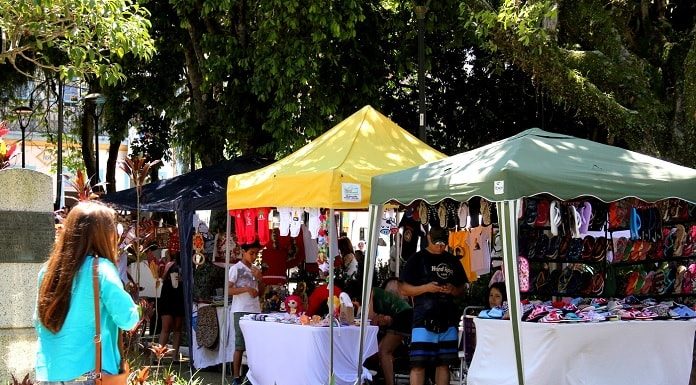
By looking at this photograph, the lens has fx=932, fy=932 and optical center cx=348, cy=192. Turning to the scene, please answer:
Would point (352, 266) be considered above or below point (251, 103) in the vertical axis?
below

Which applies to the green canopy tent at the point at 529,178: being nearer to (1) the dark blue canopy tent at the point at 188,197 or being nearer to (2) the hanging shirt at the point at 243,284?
(2) the hanging shirt at the point at 243,284

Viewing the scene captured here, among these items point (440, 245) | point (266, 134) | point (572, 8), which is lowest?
point (440, 245)

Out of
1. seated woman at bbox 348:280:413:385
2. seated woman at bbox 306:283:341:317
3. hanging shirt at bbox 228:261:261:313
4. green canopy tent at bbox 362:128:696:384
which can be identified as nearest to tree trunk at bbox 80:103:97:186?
hanging shirt at bbox 228:261:261:313

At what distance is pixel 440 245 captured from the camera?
8.96 m

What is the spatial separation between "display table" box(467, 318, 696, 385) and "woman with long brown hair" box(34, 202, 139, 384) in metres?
4.15

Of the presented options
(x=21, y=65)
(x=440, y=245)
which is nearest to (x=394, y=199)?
(x=440, y=245)

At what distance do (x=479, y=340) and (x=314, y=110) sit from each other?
7.54 m

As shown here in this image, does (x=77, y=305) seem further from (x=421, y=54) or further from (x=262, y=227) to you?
(x=421, y=54)

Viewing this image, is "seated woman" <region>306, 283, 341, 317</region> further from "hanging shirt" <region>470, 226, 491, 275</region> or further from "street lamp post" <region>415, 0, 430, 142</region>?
"street lamp post" <region>415, 0, 430, 142</region>

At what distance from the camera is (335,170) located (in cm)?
915

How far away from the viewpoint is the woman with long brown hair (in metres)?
4.50

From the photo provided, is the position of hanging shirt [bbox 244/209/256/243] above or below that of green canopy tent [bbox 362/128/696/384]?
below

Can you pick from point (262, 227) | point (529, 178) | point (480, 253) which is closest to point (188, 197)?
point (262, 227)

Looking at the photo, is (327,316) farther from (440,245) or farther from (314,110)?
(314,110)
